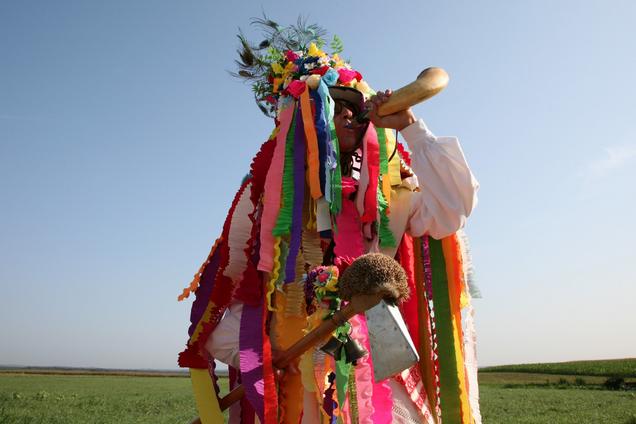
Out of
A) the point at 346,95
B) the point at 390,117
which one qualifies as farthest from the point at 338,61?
the point at 390,117

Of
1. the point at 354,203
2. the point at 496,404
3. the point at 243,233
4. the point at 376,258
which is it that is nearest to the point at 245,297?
the point at 243,233

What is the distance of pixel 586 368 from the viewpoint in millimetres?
31172

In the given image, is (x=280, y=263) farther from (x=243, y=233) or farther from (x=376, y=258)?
(x=376, y=258)

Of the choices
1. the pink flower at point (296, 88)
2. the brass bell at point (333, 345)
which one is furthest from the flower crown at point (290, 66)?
the brass bell at point (333, 345)

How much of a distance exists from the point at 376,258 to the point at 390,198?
77 cm

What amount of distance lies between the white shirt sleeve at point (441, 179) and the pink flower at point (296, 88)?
2.07ft

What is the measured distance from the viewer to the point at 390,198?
2312 millimetres

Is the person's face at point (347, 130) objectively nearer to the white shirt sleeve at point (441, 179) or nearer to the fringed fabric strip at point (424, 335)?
the white shirt sleeve at point (441, 179)

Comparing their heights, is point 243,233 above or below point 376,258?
above

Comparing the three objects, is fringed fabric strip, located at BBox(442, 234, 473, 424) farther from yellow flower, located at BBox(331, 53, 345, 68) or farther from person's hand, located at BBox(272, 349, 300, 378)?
yellow flower, located at BBox(331, 53, 345, 68)

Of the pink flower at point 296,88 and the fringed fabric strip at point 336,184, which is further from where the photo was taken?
the pink flower at point 296,88

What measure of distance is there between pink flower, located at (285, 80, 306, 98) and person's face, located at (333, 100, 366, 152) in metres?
0.19

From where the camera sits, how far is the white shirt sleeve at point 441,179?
1.98 m

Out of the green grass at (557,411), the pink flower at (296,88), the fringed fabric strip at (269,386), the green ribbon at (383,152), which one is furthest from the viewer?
the green grass at (557,411)
